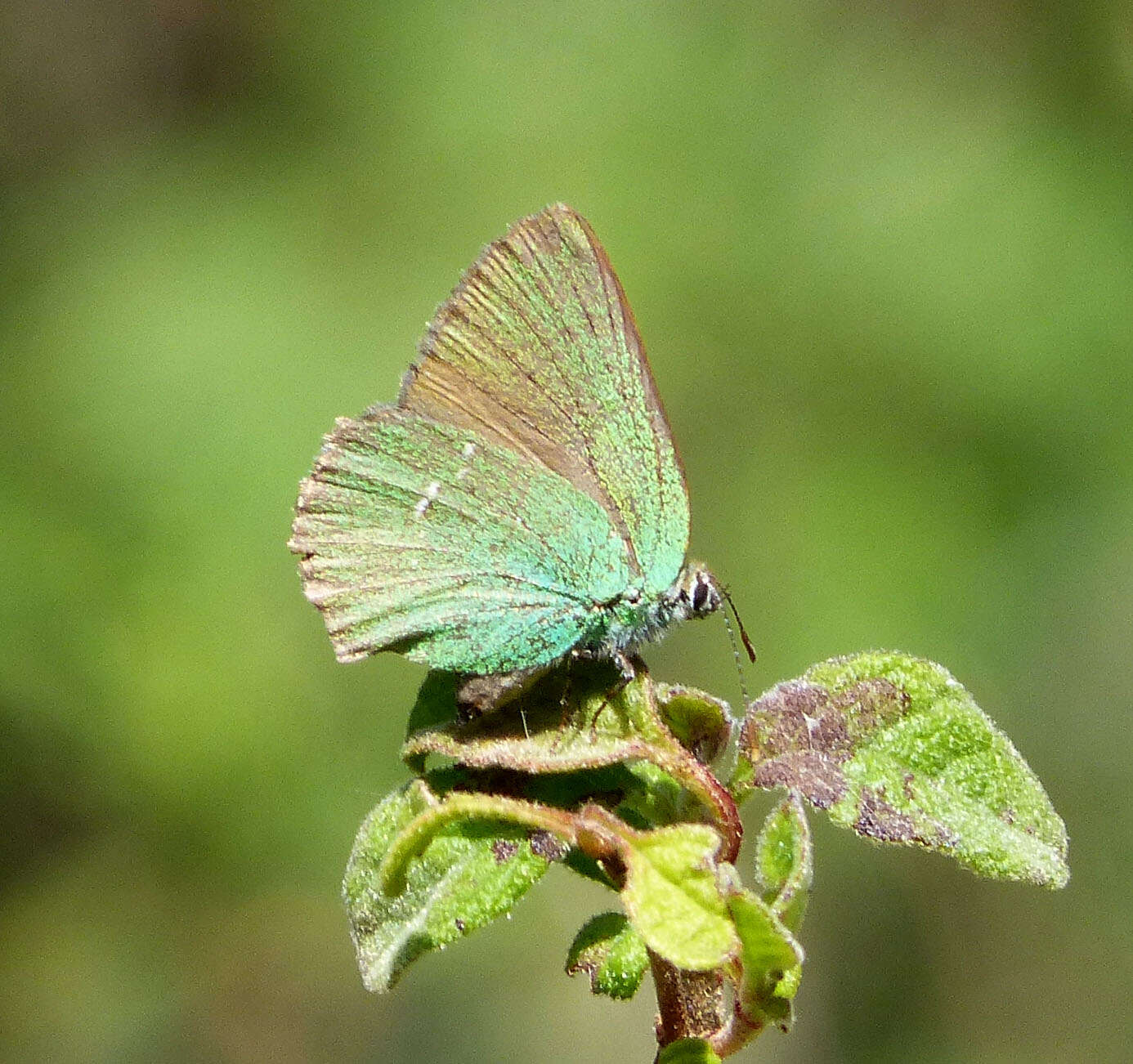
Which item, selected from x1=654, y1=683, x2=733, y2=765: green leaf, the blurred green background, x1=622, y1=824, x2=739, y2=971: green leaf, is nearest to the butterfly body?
x1=654, y1=683, x2=733, y2=765: green leaf

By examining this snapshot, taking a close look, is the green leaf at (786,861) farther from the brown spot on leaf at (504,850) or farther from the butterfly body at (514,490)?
the butterfly body at (514,490)

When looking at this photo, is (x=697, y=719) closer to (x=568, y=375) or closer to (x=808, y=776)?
(x=808, y=776)

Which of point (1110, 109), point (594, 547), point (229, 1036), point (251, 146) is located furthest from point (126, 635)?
point (1110, 109)

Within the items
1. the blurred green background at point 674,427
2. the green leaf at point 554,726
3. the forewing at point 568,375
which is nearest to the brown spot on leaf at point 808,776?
the green leaf at point 554,726

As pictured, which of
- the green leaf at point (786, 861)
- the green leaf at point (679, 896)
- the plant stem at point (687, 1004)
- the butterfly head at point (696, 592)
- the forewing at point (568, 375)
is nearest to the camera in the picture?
the green leaf at point (679, 896)

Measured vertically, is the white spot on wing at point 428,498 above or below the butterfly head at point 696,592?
above

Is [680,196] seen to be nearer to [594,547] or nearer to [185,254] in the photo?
[185,254]

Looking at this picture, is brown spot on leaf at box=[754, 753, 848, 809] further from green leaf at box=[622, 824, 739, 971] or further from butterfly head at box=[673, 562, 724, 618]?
butterfly head at box=[673, 562, 724, 618]
